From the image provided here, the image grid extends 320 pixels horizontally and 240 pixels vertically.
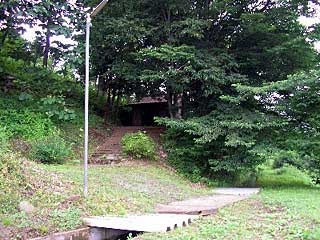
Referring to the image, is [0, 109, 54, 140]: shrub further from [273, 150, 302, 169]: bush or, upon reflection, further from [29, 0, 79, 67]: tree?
[273, 150, 302, 169]: bush

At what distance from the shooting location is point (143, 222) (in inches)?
279

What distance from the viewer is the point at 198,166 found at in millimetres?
15367

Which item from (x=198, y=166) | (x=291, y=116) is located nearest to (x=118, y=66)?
(x=198, y=166)

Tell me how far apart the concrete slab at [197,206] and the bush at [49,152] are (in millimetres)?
5524

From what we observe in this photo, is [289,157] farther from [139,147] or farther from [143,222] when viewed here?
[143,222]

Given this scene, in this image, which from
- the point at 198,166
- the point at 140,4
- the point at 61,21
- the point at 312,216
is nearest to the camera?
the point at 312,216

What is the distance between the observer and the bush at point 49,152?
1348cm

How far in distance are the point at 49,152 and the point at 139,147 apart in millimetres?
3441

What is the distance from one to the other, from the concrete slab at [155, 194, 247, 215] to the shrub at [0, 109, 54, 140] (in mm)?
7341

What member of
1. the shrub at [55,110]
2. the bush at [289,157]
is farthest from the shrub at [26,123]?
the bush at [289,157]

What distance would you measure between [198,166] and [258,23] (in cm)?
587

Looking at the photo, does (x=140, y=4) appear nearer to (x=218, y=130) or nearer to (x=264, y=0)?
(x=264, y=0)

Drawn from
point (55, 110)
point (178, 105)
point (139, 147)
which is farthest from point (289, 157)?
point (55, 110)

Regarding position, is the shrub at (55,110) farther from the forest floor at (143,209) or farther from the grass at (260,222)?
the grass at (260,222)
